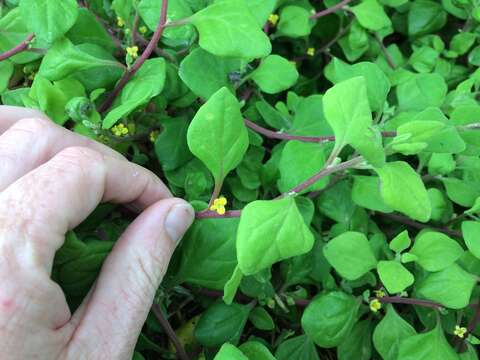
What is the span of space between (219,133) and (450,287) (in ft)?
1.78

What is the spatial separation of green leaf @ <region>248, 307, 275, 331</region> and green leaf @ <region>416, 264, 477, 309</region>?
310 mm

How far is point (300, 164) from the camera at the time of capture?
0.97 metres

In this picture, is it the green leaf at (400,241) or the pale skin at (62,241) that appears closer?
the pale skin at (62,241)

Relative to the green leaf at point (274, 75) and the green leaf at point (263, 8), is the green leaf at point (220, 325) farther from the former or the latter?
the green leaf at point (263, 8)

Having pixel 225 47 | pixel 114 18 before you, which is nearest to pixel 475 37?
pixel 225 47

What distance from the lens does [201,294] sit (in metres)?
1.14

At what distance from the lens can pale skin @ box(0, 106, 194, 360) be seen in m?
0.68

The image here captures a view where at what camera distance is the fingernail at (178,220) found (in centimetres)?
85

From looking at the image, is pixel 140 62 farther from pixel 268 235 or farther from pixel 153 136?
pixel 268 235

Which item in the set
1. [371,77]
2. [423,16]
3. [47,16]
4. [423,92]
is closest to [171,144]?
[47,16]

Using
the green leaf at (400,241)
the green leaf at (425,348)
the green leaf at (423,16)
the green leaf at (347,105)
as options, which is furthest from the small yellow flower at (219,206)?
the green leaf at (423,16)

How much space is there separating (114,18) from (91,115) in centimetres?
33

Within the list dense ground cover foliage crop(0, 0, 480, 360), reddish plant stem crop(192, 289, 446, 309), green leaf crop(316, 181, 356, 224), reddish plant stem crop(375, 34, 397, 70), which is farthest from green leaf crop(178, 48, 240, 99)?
reddish plant stem crop(375, 34, 397, 70)

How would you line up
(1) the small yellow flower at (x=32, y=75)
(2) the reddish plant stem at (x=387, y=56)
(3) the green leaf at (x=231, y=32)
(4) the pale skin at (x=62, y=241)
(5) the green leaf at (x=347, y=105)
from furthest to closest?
1. (2) the reddish plant stem at (x=387, y=56)
2. (1) the small yellow flower at (x=32, y=75)
3. (3) the green leaf at (x=231, y=32)
4. (5) the green leaf at (x=347, y=105)
5. (4) the pale skin at (x=62, y=241)
